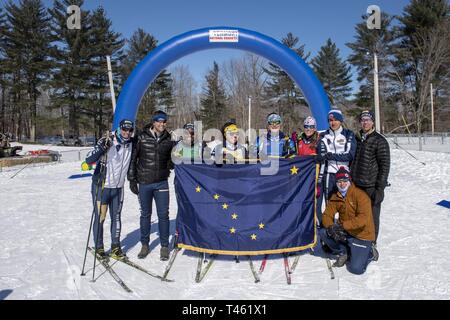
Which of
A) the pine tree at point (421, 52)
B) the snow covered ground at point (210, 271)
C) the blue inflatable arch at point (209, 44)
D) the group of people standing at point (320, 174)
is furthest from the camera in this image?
the pine tree at point (421, 52)

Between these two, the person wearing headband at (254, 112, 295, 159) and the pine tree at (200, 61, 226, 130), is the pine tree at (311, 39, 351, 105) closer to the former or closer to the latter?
the pine tree at (200, 61, 226, 130)

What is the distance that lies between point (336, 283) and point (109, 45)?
1463 inches

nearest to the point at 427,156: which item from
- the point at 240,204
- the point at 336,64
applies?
the point at 240,204

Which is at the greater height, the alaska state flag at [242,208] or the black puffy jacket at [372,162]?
the black puffy jacket at [372,162]

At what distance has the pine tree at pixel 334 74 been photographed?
4175 centimetres

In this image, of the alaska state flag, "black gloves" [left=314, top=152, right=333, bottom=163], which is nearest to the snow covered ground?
the alaska state flag

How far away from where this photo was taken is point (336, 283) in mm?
3713

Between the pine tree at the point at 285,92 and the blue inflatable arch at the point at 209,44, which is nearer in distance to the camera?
the blue inflatable arch at the point at 209,44

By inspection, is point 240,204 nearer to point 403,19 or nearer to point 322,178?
point 322,178

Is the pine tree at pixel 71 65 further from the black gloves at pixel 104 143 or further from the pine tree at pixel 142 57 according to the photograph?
the black gloves at pixel 104 143

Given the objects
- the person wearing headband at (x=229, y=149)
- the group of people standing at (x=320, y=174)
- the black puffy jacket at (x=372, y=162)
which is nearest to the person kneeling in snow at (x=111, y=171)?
the group of people standing at (x=320, y=174)

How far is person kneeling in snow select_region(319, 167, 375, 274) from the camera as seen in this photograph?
3.93 metres

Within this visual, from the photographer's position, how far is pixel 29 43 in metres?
36.1

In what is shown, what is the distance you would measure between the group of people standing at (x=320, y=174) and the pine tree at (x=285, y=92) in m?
35.8
